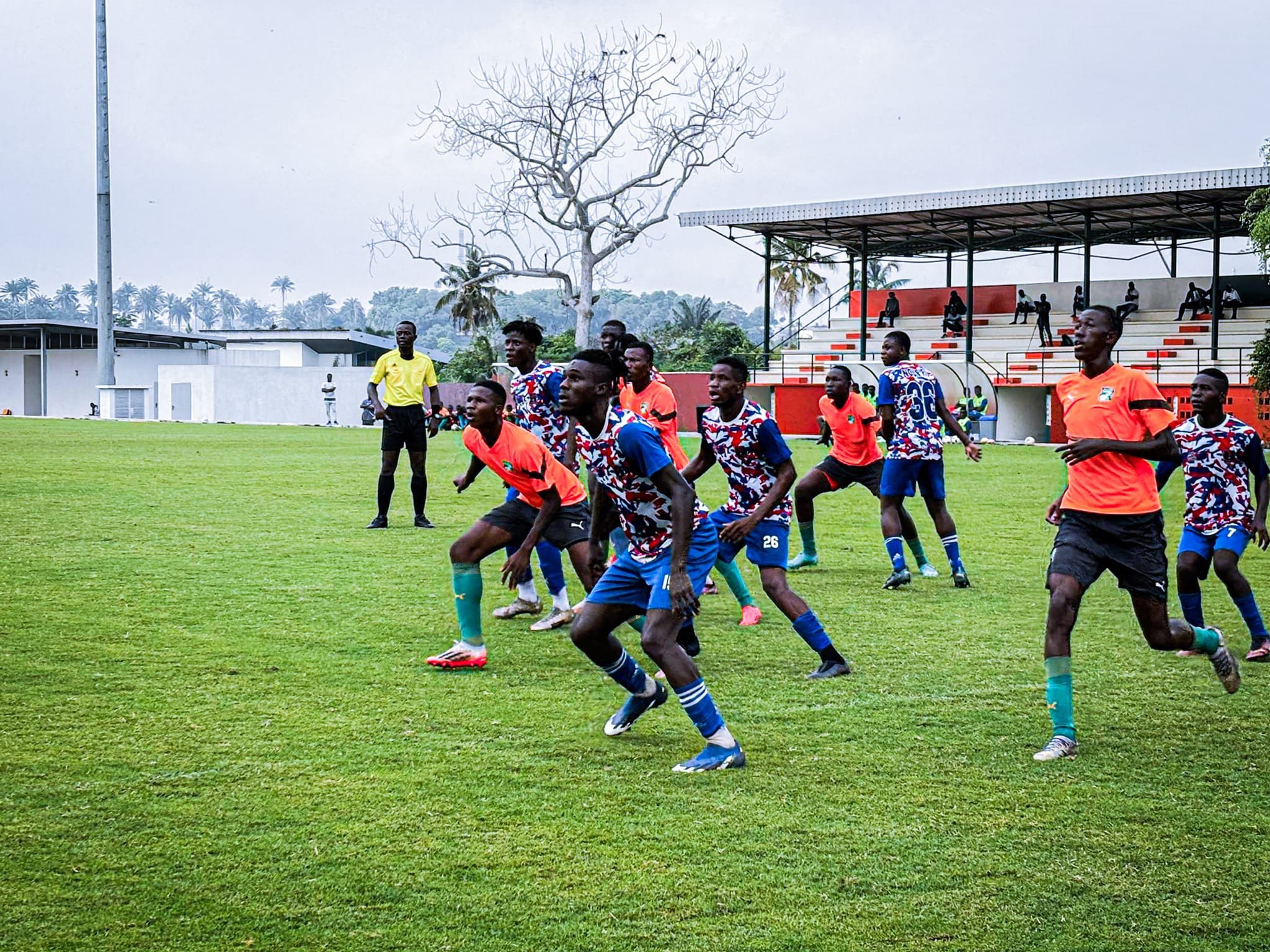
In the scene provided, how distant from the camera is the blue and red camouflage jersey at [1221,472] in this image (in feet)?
24.8

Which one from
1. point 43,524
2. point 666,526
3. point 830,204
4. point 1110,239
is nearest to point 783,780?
point 666,526

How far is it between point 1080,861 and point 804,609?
2.80 m

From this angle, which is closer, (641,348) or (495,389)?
(495,389)

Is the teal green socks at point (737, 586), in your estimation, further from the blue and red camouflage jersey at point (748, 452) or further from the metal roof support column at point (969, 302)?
the metal roof support column at point (969, 302)

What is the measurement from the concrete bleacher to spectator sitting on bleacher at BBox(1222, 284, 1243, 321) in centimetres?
25

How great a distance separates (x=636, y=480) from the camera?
5500 mm

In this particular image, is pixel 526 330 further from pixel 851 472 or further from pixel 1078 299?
pixel 1078 299

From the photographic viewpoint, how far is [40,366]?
62.0 metres

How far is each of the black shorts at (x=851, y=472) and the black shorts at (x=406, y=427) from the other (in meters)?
4.32

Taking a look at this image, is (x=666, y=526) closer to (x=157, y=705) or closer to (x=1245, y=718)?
(x=157, y=705)

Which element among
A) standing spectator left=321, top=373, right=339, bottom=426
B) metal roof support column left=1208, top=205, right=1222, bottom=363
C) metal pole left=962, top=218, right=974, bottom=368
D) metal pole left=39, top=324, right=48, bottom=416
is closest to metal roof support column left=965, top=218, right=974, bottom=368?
metal pole left=962, top=218, right=974, bottom=368

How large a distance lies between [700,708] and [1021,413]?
113ft

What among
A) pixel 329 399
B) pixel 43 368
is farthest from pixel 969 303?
pixel 43 368

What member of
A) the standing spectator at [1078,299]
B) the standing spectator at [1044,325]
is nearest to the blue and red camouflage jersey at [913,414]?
the standing spectator at [1078,299]
